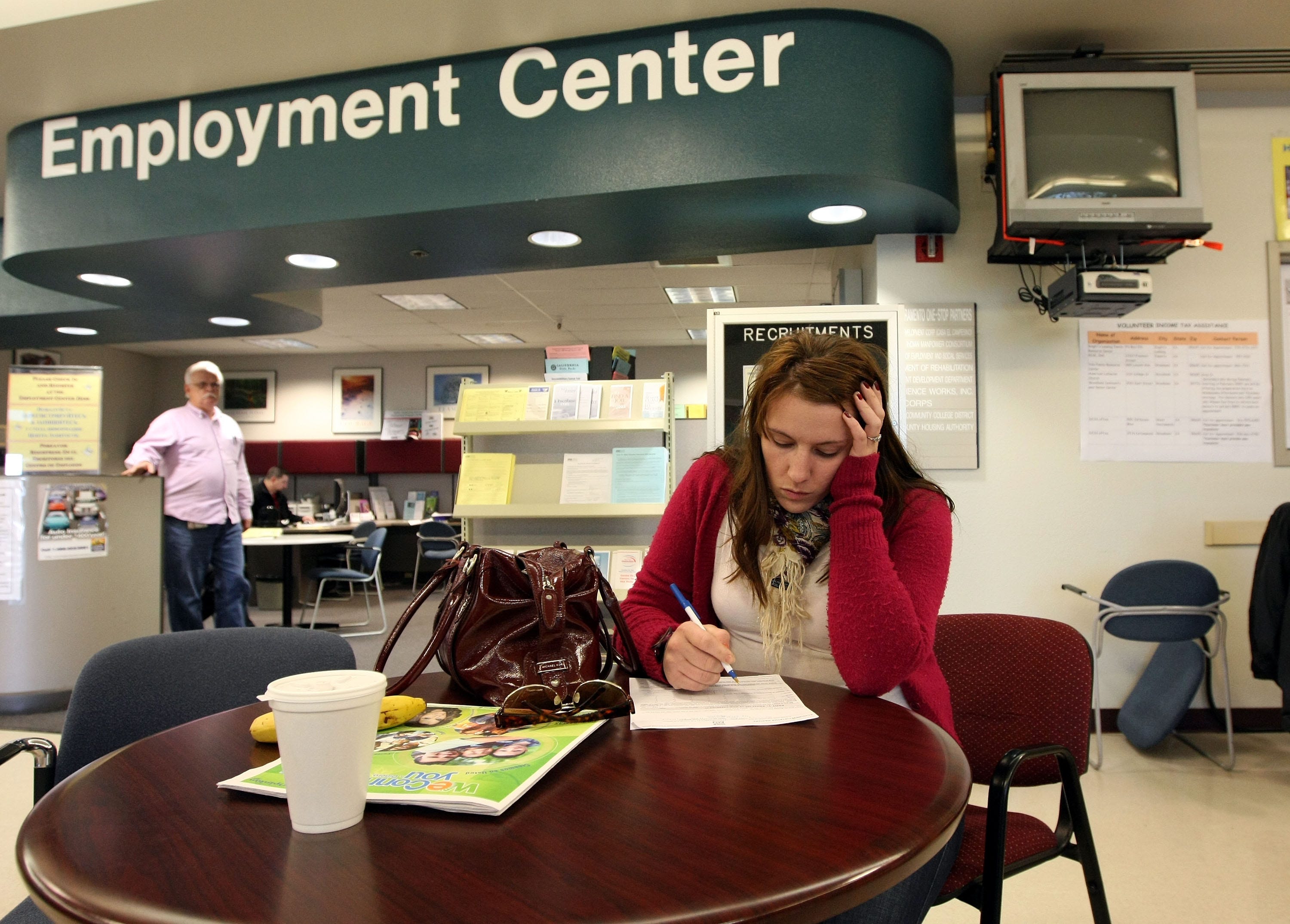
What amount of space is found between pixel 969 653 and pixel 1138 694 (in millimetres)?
2323

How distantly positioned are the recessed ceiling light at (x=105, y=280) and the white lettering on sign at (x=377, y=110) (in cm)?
62

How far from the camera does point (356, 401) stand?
9844 millimetres

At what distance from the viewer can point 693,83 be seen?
2.88 m

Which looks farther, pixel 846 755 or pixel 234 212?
pixel 234 212

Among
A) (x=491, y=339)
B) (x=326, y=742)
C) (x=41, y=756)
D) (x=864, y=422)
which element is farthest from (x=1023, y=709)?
(x=491, y=339)

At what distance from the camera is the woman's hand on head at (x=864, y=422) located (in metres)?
1.33

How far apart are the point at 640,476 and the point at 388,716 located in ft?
8.43

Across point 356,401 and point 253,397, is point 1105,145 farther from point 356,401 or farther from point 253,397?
point 253,397

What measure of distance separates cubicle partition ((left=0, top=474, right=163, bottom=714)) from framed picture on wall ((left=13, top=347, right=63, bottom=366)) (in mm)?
5300

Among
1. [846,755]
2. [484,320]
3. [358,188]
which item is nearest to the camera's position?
[846,755]

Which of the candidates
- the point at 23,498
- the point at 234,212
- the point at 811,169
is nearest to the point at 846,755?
the point at 811,169

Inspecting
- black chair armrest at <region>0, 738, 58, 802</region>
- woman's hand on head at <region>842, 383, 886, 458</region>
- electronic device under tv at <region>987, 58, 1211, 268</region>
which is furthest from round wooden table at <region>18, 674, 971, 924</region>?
electronic device under tv at <region>987, 58, 1211, 268</region>

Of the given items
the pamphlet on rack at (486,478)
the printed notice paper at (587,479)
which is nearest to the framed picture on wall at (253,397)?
the pamphlet on rack at (486,478)

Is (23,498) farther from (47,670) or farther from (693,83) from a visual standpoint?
(693,83)
